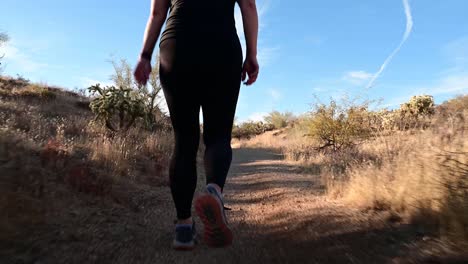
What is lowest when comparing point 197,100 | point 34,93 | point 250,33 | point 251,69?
point 197,100

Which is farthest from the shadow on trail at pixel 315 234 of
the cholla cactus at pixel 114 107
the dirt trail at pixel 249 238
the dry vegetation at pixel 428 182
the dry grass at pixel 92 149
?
the cholla cactus at pixel 114 107

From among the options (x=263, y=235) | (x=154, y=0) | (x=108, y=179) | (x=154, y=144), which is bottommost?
(x=263, y=235)

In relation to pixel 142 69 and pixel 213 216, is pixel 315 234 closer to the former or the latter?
pixel 213 216

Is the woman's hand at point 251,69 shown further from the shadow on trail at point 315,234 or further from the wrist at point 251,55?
the shadow on trail at point 315,234

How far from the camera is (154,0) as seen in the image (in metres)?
2.62

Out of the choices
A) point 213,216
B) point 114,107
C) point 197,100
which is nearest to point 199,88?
point 197,100

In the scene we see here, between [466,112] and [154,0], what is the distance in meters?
2.86

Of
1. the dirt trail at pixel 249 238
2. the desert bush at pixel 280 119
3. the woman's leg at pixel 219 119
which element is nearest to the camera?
the dirt trail at pixel 249 238

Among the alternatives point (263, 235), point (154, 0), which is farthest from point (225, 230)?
point (154, 0)

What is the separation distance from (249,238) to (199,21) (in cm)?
163

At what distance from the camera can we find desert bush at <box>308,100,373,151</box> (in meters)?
10.7

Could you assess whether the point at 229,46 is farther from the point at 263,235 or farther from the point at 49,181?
the point at 49,181

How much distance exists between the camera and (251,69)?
108 inches

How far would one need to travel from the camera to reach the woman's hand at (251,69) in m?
2.73
